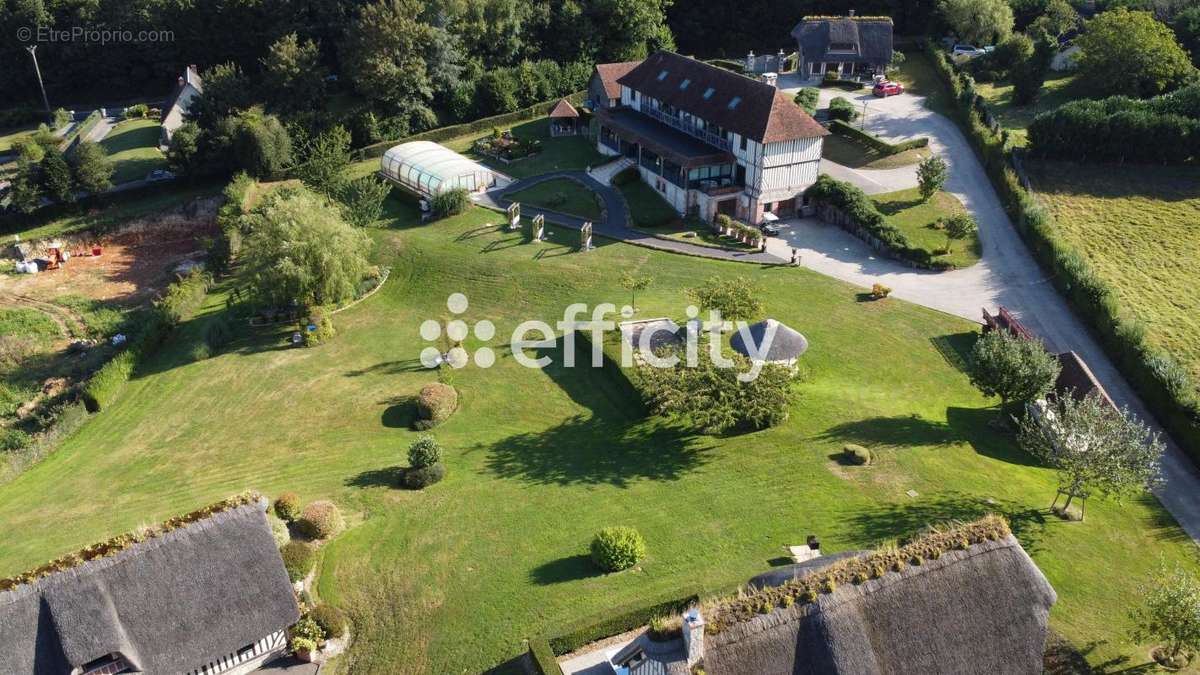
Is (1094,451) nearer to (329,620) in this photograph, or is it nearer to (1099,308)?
(1099,308)

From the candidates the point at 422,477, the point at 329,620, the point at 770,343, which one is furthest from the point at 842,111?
the point at 329,620

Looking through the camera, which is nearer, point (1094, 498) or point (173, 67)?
point (1094, 498)

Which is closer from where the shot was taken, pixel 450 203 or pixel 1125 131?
pixel 450 203

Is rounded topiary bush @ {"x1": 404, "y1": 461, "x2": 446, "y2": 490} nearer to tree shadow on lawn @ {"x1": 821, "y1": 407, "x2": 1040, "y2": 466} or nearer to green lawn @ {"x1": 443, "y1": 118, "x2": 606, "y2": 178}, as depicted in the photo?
Answer: tree shadow on lawn @ {"x1": 821, "y1": 407, "x2": 1040, "y2": 466}

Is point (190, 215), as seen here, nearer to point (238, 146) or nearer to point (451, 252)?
point (238, 146)

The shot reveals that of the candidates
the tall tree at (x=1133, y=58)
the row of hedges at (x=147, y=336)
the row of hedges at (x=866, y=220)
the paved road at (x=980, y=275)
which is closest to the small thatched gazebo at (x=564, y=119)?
the paved road at (x=980, y=275)

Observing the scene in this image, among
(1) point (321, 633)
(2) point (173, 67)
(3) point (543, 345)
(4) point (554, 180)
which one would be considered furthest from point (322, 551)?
(2) point (173, 67)
